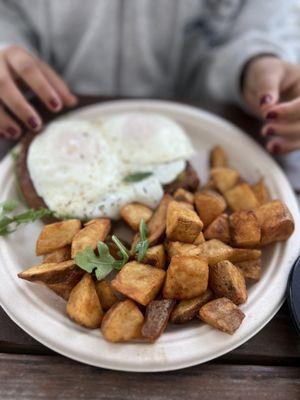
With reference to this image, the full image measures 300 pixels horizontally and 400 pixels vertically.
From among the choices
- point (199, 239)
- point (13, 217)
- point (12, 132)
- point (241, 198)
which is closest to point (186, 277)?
point (199, 239)

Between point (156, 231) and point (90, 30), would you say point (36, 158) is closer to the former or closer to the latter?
point (156, 231)

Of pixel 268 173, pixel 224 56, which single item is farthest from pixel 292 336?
pixel 224 56

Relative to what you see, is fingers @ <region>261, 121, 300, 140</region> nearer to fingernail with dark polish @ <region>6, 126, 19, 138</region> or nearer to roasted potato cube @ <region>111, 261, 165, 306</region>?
roasted potato cube @ <region>111, 261, 165, 306</region>

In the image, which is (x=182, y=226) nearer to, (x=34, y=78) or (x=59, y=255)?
(x=59, y=255)

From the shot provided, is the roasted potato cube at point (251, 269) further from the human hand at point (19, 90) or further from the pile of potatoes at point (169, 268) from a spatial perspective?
the human hand at point (19, 90)

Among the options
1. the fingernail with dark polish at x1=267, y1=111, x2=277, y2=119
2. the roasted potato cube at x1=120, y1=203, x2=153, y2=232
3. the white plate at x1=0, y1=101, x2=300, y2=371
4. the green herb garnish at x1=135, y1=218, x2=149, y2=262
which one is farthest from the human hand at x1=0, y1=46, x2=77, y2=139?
the fingernail with dark polish at x1=267, y1=111, x2=277, y2=119

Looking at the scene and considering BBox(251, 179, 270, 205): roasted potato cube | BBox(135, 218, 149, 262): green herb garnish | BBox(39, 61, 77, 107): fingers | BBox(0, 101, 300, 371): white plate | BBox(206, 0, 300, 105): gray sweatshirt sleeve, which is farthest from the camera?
BBox(206, 0, 300, 105): gray sweatshirt sleeve
